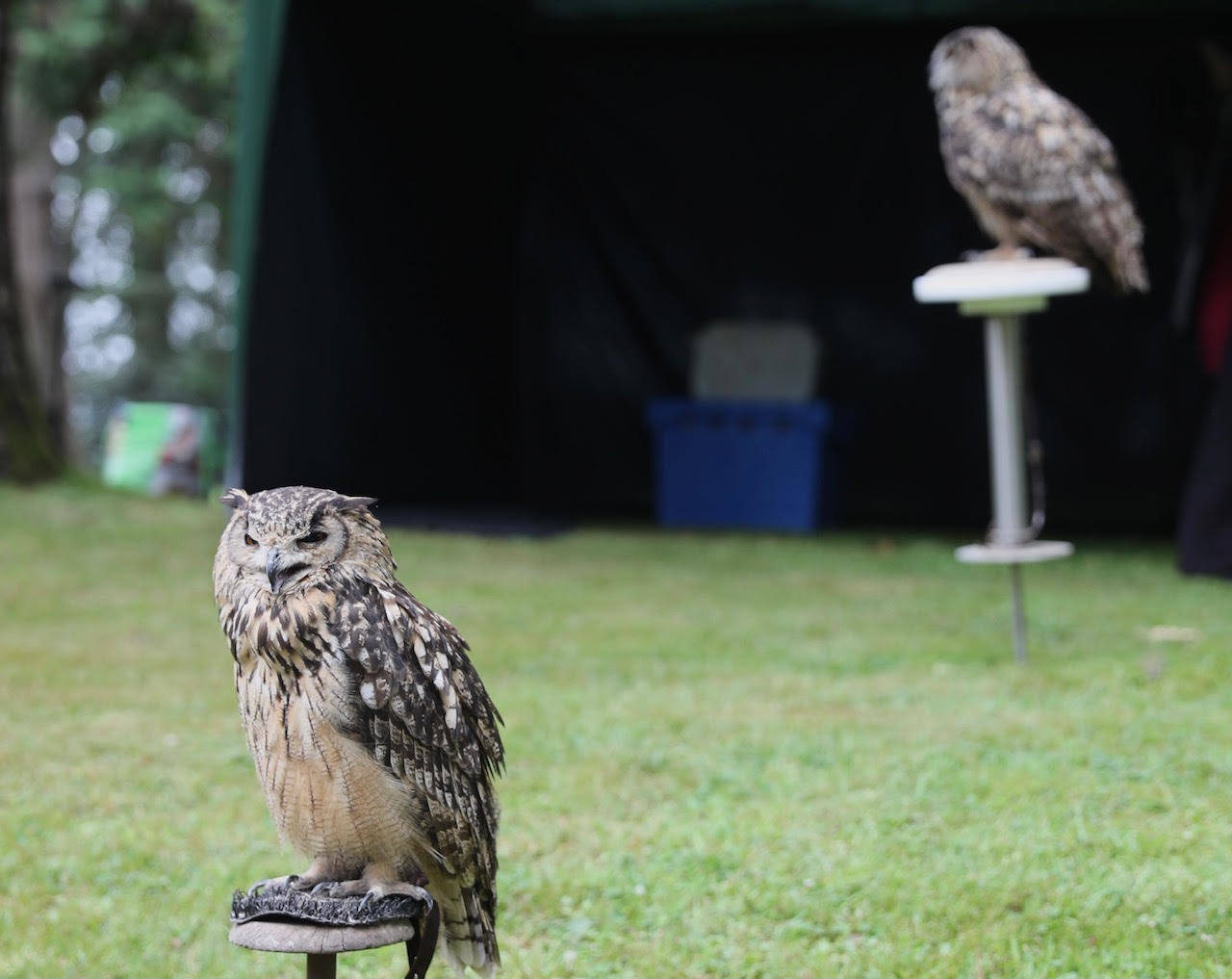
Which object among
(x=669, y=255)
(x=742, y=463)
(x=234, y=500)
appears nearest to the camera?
(x=234, y=500)

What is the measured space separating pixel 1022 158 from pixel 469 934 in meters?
2.99

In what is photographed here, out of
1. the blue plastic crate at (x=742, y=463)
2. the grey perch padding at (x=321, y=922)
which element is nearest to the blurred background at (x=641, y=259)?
the blue plastic crate at (x=742, y=463)

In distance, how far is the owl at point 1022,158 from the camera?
4363mm

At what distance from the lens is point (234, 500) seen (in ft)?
6.64

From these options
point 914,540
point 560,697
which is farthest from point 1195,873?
point 914,540

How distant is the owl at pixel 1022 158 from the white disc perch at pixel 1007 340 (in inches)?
5.5

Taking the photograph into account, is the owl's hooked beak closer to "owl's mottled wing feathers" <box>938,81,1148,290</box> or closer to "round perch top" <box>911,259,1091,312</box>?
"round perch top" <box>911,259,1091,312</box>

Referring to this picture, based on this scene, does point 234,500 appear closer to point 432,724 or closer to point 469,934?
point 432,724

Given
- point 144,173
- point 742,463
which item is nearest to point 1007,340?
point 742,463

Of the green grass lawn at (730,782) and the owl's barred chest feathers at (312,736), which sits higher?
the owl's barred chest feathers at (312,736)

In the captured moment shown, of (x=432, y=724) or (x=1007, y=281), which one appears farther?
(x=1007, y=281)

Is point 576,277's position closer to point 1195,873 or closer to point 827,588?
point 827,588

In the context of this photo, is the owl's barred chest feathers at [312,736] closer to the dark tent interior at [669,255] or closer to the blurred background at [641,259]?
the blurred background at [641,259]

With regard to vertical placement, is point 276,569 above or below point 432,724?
above
